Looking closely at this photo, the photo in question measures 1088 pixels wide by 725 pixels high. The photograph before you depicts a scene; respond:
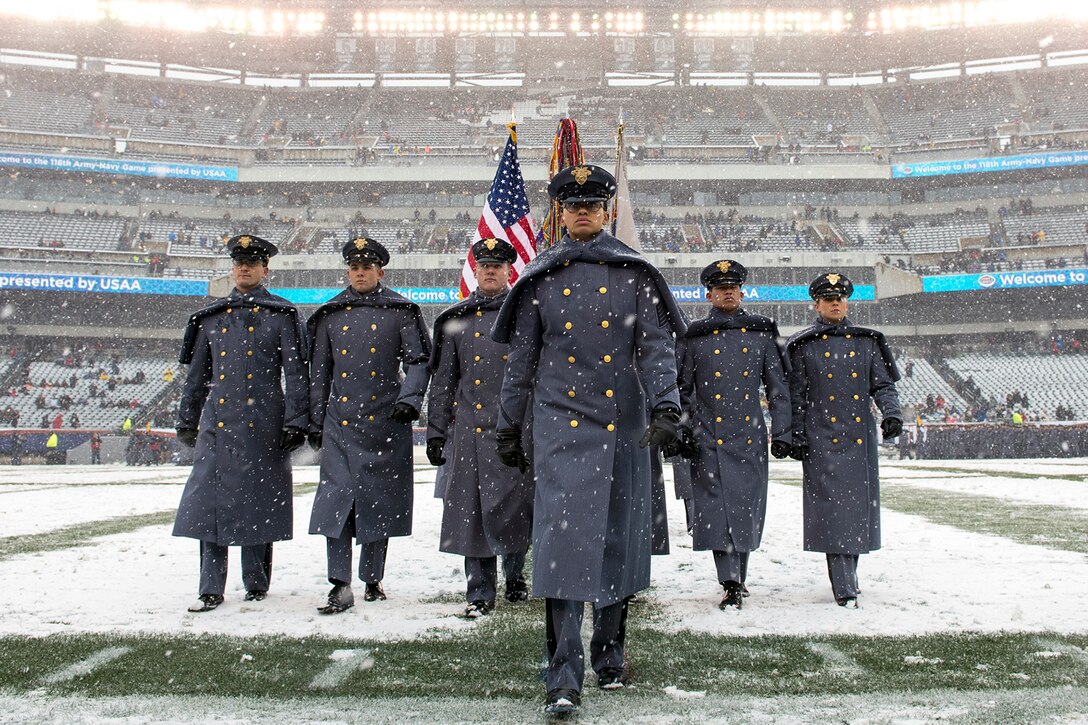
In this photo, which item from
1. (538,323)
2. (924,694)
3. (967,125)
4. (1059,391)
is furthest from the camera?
(967,125)

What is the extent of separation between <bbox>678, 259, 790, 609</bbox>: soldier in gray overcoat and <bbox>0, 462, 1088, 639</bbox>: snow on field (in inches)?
19.3

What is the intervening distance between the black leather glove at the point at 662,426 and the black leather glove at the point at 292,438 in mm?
2668

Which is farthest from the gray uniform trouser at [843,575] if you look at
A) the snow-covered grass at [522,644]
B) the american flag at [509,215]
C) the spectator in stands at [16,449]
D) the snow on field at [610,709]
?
the spectator in stands at [16,449]

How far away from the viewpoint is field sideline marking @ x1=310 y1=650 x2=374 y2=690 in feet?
11.5

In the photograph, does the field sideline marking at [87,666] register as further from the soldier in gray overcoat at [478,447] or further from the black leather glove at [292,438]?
the soldier in gray overcoat at [478,447]

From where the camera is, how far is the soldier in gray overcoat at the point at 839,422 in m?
5.43

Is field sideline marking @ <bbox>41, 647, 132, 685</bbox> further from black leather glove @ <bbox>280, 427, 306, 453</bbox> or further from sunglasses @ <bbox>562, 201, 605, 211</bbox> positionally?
sunglasses @ <bbox>562, 201, 605, 211</bbox>

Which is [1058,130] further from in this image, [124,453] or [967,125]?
[124,453]

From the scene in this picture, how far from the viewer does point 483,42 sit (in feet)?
172

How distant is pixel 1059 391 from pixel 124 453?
35179 mm

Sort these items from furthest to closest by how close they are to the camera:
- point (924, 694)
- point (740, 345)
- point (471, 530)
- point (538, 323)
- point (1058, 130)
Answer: point (1058, 130), point (740, 345), point (471, 530), point (538, 323), point (924, 694)

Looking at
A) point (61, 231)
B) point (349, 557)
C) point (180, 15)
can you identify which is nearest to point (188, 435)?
point (349, 557)

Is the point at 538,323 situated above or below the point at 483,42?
below

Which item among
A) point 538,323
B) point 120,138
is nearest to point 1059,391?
point 538,323
